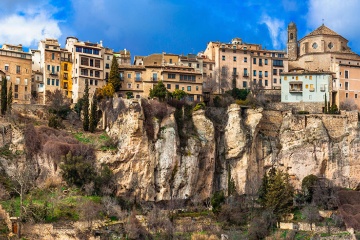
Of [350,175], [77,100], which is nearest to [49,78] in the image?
[77,100]

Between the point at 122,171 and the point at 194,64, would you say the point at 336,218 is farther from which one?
the point at 194,64

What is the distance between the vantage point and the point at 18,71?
65188mm

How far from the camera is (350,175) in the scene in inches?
2537

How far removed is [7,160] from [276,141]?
24.1 meters

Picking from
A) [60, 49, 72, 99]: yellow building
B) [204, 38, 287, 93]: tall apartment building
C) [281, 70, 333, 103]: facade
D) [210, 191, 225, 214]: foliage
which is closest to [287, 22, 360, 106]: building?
[281, 70, 333, 103]: facade

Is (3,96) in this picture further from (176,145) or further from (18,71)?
(176,145)

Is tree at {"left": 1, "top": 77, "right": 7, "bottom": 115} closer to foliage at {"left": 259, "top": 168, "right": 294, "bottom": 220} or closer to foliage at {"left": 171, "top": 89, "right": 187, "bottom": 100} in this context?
foliage at {"left": 171, "top": 89, "right": 187, "bottom": 100}

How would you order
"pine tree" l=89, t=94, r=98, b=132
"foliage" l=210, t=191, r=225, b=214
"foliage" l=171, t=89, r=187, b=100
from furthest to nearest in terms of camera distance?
"foliage" l=171, t=89, r=187, b=100 < "pine tree" l=89, t=94, r=98, b=132 < "foliage" l=210, t=191, r=225, b=214

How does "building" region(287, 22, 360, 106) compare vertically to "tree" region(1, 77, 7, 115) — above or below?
above

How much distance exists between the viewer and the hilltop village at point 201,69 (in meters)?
66.8

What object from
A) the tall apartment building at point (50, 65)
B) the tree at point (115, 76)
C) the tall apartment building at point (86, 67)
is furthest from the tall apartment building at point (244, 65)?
the tall apartment building at point (50, 65)

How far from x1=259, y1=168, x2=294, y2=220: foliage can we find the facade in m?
14.2

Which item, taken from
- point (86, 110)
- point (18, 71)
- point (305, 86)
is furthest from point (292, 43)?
point (18, 71)

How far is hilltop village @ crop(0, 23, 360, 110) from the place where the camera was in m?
66.8
